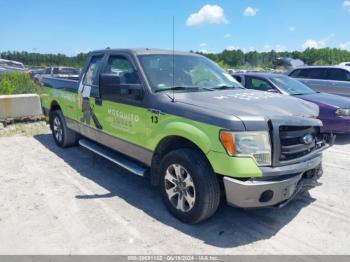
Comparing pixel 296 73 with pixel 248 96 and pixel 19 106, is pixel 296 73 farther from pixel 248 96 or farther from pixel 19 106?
pixel 19 106

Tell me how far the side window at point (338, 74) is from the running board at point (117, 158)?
8.81 metres

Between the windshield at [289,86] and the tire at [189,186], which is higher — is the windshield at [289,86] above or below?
above

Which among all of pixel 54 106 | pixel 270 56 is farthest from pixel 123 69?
pixel 270 56

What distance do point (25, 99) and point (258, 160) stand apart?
7879mm

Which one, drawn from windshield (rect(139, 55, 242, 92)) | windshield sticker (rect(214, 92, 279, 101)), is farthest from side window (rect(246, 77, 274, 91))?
windshield sticker (rect(214, 92, 279, 101))

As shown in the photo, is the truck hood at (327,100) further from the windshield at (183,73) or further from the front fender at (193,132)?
the front fender at (193,132)

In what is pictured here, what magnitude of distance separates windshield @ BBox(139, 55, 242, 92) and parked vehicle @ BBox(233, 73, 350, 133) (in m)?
3.37

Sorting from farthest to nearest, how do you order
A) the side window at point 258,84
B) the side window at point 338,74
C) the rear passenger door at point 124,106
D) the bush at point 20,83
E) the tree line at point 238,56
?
the tree line at point 238,56, the bush at point 20,83, the side window at point 338,74, the side window at point 258,84, the rear passenger door at point 124,106

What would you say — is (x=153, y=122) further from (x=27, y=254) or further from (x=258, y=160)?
(x=27, y=254)

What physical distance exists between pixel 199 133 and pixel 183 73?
1369 mm

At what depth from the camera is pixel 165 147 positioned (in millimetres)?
3959

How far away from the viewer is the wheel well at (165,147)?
147 inches

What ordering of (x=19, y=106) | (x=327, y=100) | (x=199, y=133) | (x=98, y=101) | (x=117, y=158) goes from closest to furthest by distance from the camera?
(x=199, y=133) < (x=117, y=158) < (x=98, y=101) < (x=327, y=100) < (x=19, y=106)

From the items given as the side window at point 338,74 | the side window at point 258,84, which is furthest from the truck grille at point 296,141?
the side window at point 338,74
